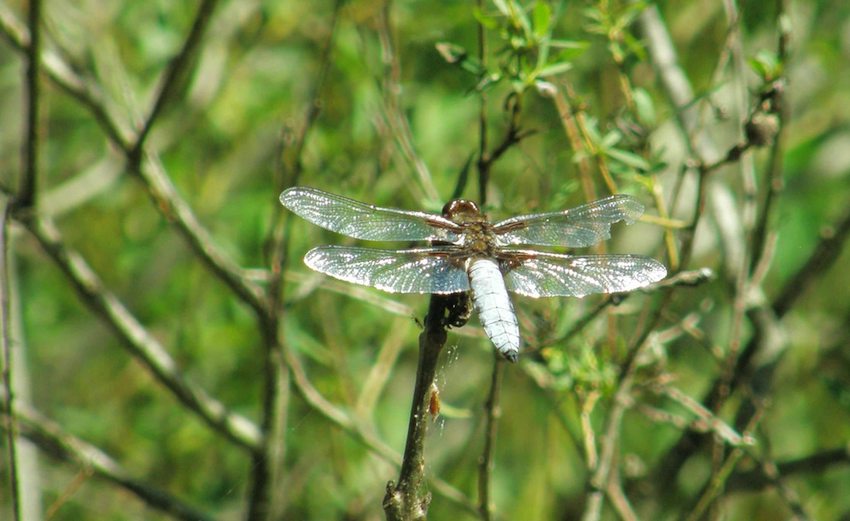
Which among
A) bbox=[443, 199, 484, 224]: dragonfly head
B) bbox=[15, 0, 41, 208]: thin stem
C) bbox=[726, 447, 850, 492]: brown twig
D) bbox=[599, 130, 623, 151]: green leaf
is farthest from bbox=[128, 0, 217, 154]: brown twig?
bbox=[726, 447, 850, 492]: brown twig

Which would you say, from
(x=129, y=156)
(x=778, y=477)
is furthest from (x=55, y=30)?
(x=778, y=477)

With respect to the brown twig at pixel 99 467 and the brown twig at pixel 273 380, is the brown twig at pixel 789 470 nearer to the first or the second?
the brown twig at pixel 273 380

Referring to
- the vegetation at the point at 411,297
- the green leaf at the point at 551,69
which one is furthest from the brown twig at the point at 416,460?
the green leaf at the point at 551,69

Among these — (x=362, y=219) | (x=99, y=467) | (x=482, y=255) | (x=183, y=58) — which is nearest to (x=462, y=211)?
(x=482, y=255)

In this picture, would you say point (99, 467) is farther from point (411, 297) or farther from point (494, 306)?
point (494, 306)

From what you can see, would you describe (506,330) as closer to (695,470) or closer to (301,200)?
(301,200)

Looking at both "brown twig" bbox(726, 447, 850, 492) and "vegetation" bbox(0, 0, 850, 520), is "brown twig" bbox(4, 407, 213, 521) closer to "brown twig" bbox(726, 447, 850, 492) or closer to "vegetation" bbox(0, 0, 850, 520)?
"vegetation" bbox(0, 0, 850, 520)

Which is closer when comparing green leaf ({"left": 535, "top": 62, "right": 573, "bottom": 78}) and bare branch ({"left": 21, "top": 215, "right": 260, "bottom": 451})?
green leaf ({"left": 535, "top": 62, "right": 573, "bottom": 78})
